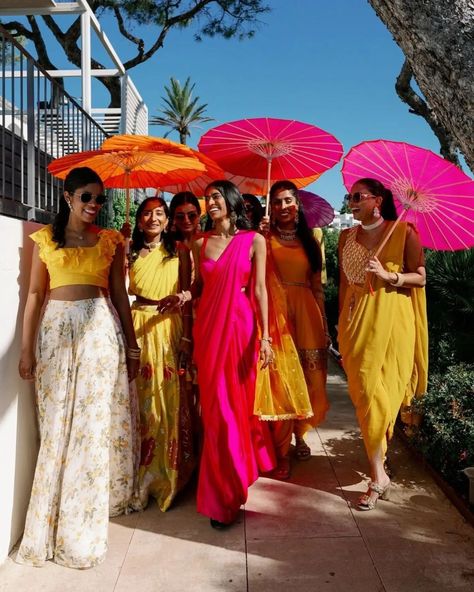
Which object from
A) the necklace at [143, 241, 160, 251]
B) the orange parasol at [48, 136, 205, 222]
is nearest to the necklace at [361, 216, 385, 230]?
the orange parasol at [48, 136, 205, 222]

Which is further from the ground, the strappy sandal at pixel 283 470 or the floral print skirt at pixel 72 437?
the floral print skirt at pixel 72 437

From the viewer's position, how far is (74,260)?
3.04 metres

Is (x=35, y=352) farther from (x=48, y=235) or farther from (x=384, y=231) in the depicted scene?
(x=384, y=231)

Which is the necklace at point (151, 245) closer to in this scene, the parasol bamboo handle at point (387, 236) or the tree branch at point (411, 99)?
the parasol bamboo handle at point (387, 236)

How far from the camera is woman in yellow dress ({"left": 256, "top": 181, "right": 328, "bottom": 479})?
3.96 metres

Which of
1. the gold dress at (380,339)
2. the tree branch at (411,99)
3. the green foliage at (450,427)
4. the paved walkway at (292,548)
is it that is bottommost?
the paved walkway at (292,548)

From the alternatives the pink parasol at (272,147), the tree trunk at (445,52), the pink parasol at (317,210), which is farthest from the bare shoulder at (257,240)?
the pink parasol at (317,210)

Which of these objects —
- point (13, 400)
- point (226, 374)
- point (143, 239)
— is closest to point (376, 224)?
point (226, 374)

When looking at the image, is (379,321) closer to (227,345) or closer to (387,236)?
(387,236)

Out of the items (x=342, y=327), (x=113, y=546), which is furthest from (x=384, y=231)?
(x=113, y=546)

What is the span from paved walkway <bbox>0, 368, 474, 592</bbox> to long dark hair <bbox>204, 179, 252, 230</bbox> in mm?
1824

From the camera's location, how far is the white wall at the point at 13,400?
114 inches

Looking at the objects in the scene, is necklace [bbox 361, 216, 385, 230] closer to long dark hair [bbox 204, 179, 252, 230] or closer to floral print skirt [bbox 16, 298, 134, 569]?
long dark hair [bbox 204, 179, 252, 230]

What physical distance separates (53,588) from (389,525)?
1.90 meters
